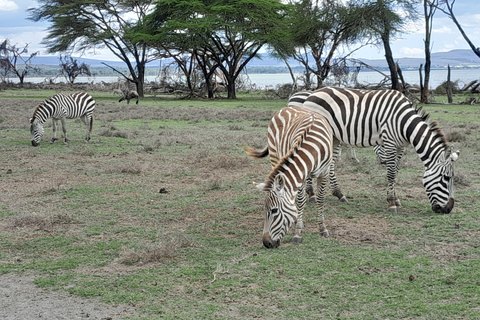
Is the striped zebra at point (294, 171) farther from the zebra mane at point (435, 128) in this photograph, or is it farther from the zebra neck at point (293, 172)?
the zebra mane at point (435, 128)

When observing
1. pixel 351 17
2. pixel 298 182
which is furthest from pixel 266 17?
pixel 298 182

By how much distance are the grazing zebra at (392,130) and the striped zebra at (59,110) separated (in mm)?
9402

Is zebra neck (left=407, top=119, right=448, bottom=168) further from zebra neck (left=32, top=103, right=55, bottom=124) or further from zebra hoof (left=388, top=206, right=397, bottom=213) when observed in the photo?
zebra neck (left=32, top=103, right=55, bottom=124)

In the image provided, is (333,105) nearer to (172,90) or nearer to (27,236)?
(27,236)

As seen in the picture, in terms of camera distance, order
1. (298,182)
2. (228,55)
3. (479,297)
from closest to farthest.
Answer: (479,297) < (298,182) < (228,55)

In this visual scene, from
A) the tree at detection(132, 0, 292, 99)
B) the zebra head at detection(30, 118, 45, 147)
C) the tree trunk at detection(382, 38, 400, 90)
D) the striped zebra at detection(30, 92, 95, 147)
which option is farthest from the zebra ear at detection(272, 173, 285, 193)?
the tree at detection(132, 0, 292, 99)

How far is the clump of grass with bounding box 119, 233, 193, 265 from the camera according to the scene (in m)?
6.09

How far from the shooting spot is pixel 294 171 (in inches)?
239

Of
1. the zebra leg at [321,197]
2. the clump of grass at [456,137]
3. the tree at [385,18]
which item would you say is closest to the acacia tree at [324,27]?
the tree at [385,18]

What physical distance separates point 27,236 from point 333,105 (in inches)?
202

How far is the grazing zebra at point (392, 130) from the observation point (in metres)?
7.50

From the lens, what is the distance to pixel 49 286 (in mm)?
5418

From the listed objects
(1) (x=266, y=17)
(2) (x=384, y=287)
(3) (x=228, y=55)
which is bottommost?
(2) (x=384, y=287)

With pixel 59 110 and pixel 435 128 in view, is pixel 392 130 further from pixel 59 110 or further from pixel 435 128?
pixel 59 110
